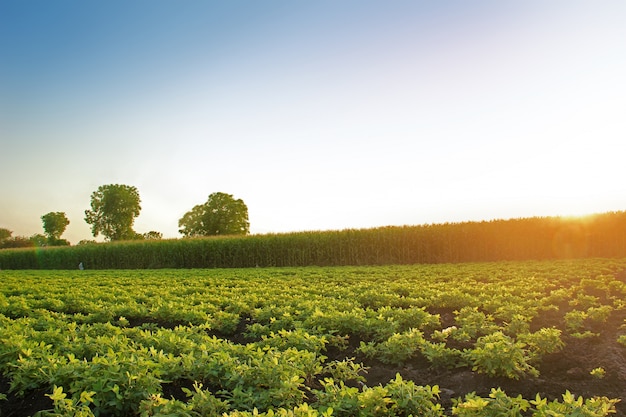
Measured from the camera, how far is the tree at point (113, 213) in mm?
71250

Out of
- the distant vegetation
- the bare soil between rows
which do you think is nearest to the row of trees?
the distant vegetation

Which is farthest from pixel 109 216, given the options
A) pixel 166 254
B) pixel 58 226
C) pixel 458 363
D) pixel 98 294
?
pixel 458 363

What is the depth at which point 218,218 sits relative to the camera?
64.6 meters

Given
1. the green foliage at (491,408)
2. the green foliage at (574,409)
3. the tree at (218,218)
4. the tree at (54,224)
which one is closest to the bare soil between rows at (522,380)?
the green foliage at (491,408)

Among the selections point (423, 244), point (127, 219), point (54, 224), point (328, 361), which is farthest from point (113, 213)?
point (328, 361)

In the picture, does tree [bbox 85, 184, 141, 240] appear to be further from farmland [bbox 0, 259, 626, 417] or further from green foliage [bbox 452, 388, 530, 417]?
green foliage [bbox 452, 388, 530, 417]

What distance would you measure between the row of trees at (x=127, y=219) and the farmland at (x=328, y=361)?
176ft

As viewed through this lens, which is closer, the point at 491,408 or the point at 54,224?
the point at 491,408

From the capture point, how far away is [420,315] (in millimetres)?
8445

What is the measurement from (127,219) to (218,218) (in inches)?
640

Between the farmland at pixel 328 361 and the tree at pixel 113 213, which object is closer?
the farmland at pixel 328 361

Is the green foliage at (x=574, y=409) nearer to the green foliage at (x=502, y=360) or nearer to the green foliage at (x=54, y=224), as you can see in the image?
the green foliage at (x=502, y=360)

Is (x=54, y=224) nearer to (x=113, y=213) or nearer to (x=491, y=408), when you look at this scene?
(x=113, y=213)

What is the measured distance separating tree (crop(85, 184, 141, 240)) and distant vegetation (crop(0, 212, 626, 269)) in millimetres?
34746
